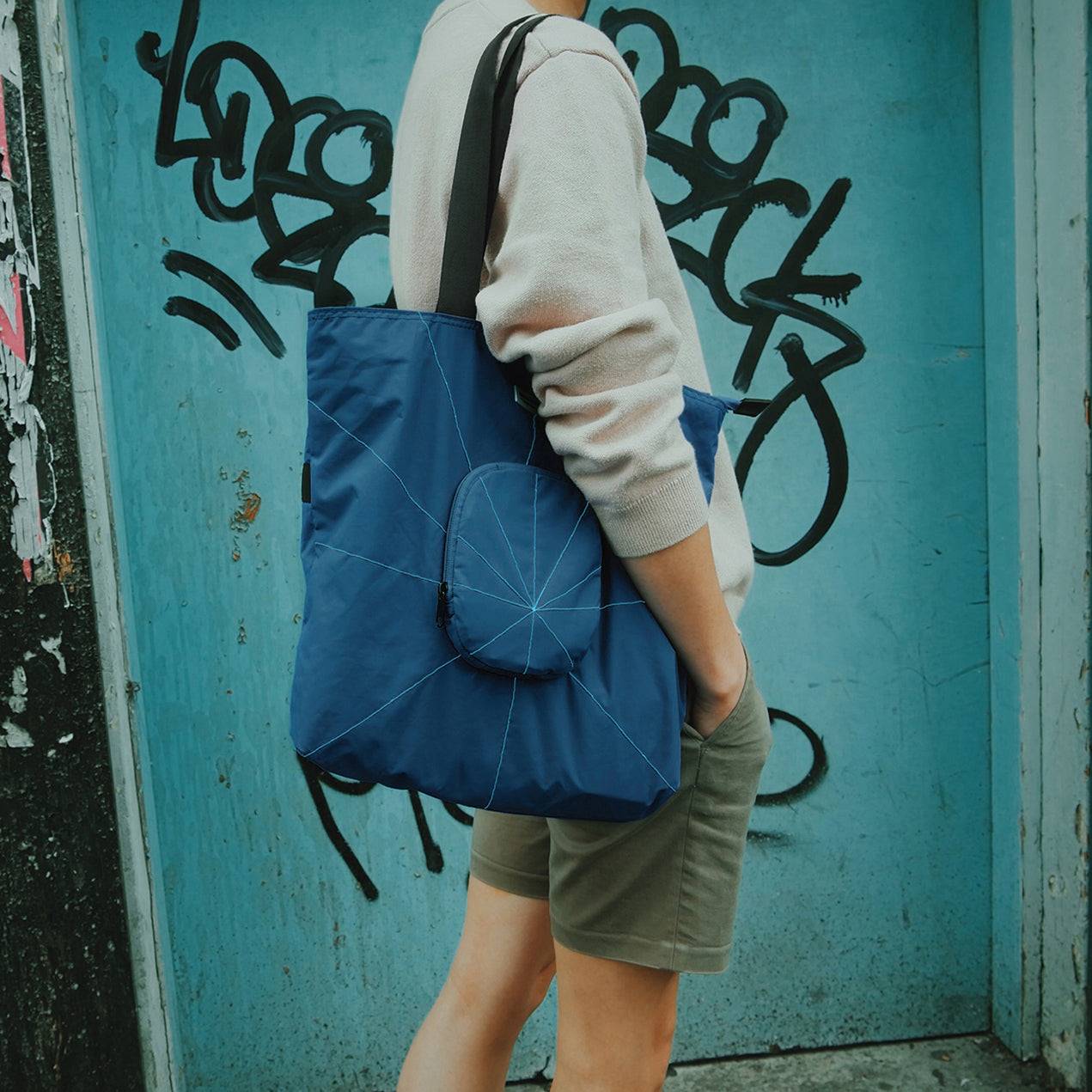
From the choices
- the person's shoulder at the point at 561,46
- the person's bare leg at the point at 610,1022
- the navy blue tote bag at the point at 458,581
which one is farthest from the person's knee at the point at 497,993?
the person's shoulder at the point at 561,46

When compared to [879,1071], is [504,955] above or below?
above

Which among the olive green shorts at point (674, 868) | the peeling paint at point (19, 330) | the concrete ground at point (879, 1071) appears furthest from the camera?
the concrete ground at point (879, 1071)

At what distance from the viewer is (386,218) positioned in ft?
6.85

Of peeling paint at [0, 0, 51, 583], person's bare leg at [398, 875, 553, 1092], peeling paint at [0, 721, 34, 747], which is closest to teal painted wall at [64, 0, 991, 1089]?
peeling paint at [0, 0, 51, 583]

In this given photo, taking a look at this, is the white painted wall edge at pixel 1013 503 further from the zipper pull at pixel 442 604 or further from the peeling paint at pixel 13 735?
the peeling paint at pixel 13 735

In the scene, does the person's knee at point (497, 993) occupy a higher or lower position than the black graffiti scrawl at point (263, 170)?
lower

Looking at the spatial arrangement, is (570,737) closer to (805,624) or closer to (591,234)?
(591,234)

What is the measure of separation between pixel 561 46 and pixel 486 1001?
108 centimetres

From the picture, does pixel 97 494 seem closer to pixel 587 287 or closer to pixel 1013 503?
pixel 587 287

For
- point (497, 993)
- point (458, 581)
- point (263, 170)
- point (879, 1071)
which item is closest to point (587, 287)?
point (458, 581)

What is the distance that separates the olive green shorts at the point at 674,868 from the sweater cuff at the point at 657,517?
0.70 ft

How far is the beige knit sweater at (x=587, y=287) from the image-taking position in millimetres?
970

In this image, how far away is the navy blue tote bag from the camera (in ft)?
3.17

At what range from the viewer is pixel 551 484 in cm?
102
